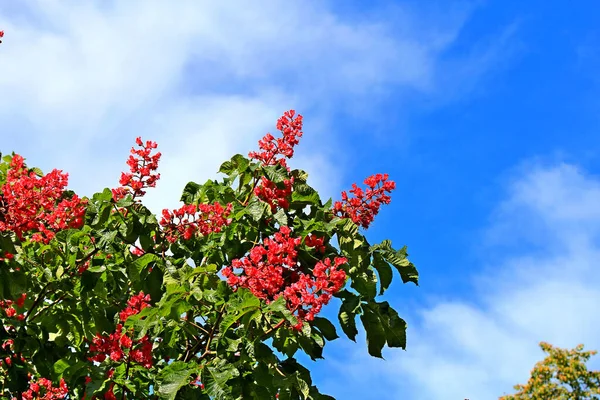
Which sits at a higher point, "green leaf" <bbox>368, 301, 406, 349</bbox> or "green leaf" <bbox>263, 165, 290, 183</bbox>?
"green leaf" <bbox>263, 165, 290, 183</bbox>

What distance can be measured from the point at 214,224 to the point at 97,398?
146 centimetres

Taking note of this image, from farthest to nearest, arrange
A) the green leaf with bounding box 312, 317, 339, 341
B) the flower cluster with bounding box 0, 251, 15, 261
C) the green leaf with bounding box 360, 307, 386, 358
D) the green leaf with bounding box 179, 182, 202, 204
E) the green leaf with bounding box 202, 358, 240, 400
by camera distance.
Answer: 1. the green leaf with bounding box 179, 182, 202, 204
2. the green leaf with bounding box 312, 317, 339, 341
3. the green leaf with bounding box 360, 307, 386, 358
4. the flower cluster with bounding box 0, 251, 15, 261
5. the green leaf with bounding box 202, 358, 240, 400

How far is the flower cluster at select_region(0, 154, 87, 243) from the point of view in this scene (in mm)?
4961

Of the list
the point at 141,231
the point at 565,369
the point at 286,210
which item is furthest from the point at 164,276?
the point at 565,369

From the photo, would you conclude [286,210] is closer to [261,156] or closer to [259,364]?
[261,156]

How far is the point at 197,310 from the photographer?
493cm

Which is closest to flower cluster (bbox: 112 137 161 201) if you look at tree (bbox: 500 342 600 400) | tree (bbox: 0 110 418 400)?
tree (bbox: 0 110 418 400)

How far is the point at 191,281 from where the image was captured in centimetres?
481

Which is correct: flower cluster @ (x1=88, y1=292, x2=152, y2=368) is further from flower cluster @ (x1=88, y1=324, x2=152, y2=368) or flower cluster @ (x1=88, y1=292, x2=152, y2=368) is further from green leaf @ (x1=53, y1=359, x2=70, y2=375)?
green leaf @ (x1=53, y1=359, x2=70, y2=375)

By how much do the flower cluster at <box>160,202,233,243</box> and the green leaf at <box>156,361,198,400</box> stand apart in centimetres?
116

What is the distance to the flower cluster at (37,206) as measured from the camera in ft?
16.3

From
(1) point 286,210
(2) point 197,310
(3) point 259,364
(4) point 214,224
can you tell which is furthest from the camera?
(1) point 286,210

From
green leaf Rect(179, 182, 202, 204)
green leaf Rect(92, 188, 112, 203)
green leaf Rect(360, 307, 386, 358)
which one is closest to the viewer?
green leaf Rect(360, 307, 386, 358)

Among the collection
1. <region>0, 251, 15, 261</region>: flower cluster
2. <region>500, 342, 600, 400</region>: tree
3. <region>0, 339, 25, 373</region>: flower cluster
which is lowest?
<region>0, 339, 25, 373</region>: flower cluster
